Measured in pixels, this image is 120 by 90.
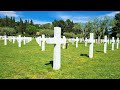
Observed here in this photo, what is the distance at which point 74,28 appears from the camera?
67.1 metres

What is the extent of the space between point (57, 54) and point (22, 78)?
191 cm

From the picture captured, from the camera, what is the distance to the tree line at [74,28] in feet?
160

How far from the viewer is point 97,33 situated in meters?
50.3

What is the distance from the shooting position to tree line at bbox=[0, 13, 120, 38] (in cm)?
4869
